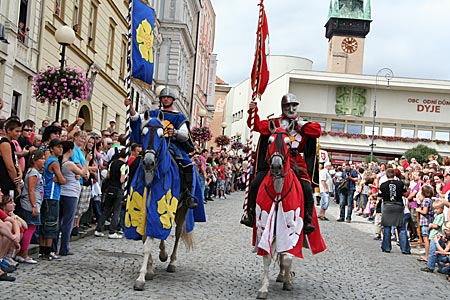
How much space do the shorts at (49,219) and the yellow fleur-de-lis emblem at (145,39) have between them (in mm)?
2711

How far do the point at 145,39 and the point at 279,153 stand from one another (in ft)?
12.3

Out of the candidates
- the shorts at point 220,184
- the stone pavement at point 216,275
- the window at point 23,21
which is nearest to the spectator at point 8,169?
the stone pavement at point 216,275

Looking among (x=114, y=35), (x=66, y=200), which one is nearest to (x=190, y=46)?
(x=114, y=35)

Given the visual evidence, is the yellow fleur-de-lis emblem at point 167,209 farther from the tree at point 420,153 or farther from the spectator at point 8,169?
the tree at point 420,153

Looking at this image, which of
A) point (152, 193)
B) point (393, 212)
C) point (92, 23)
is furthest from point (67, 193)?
point (92, 23)

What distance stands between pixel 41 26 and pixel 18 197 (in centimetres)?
1266

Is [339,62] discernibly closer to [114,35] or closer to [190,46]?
[190,46]

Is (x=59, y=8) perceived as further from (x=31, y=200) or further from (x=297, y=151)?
(x=297, y=151)

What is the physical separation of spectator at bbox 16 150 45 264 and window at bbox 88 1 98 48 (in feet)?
61.4

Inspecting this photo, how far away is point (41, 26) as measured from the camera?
69.5 ft

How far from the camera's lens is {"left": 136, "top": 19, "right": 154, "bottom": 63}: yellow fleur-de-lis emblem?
10.6 metres

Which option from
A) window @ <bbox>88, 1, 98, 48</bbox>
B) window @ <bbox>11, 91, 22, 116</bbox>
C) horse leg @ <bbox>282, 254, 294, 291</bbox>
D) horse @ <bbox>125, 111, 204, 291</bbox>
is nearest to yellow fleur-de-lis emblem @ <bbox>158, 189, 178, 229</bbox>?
horse @ <bbox>125, 111, 204, 291</bbox>

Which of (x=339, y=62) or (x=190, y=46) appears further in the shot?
(x=339, y=62)

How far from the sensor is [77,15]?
26.0 m
